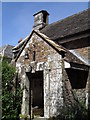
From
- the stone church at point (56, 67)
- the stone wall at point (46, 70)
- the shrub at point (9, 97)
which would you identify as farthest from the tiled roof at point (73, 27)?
the shrub at point (9, 97)

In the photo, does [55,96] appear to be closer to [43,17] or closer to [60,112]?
[60,112]

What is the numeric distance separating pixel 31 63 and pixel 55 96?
2.59 m

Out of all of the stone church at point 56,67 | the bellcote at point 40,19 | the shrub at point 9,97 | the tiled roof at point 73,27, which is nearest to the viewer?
the stone church at point 56,67

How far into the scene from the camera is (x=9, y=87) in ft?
29.4

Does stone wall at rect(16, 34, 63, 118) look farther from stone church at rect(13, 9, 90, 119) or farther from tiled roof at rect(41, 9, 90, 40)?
tiled roof at rect(41, 9, 90, 40)

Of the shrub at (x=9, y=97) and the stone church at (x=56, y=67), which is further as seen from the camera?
the shrub at (x=9, y=97)

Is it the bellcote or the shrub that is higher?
the bellcote


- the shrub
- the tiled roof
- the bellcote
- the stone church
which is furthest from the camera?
the bellcote

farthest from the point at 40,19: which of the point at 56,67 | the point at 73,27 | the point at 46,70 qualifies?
the point at 56,67

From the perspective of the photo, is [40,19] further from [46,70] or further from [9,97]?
[9,97]

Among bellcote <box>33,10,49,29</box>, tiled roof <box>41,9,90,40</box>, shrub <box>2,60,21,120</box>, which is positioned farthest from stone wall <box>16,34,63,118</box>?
bellcote <box>33,10,49,29</box>

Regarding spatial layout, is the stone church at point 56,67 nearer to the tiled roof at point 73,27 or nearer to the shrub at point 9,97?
the tiled roof at point 73,27

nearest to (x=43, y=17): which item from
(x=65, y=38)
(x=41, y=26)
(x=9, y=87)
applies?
(x=41, y=26)

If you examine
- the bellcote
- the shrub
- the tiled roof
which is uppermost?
the bellcote
